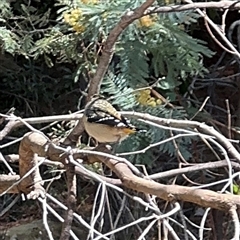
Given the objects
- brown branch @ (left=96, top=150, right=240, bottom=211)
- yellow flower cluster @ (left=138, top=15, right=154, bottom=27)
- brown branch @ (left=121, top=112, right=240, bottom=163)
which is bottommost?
brown branch @ (left=121, top=112, right=240, bottom=163)

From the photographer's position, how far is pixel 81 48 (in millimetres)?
2105

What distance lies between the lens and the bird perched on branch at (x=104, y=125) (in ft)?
5.46

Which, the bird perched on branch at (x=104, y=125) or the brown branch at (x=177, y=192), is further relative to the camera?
the bird perched on branch at (x=104, y=125)

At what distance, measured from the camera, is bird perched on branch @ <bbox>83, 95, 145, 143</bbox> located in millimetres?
1665

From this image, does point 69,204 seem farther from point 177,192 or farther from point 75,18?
point 75,18

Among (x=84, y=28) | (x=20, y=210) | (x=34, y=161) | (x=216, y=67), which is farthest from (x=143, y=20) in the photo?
(x=20, y=210)

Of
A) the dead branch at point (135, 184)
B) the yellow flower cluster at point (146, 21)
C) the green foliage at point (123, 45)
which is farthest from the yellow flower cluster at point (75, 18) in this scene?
the dead branch at point (135, 184)

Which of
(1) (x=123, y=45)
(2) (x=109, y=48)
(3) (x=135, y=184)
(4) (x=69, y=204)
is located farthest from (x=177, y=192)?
(1) (x=123, y=45)

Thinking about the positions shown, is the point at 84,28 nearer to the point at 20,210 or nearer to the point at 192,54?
the point at 192,54

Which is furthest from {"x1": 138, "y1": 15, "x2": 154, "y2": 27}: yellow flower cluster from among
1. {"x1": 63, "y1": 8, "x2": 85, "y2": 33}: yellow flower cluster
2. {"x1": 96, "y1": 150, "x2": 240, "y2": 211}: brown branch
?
{"x1": 96, "y1": 150, "x2": 240, "y2": 211}: brown branch

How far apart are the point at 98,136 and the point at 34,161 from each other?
0.18 metres

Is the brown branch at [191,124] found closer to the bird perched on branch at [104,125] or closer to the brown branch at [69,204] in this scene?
the bird perched on branch at [104,125]

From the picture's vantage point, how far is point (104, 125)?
169 cm

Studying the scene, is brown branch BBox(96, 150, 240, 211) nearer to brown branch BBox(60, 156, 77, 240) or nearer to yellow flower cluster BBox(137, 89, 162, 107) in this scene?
brown branch BBox(60, 156, 77, 240)
